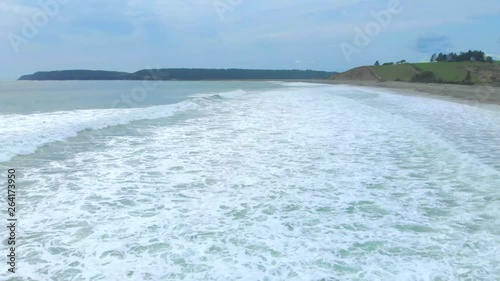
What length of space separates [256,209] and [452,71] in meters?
87.6

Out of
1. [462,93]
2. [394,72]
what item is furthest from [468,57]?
[462,93]

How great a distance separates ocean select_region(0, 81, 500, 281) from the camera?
4590 mm

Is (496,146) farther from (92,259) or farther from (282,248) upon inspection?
(92,259)

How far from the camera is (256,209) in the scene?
644cm

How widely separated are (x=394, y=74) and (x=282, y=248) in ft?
347

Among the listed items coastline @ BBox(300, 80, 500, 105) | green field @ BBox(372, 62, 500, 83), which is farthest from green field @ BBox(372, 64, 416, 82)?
coastline @ BBox(300, 80, 500, 105)

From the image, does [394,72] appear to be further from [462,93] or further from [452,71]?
[462,93]

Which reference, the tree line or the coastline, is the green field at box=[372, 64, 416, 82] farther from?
the coastline

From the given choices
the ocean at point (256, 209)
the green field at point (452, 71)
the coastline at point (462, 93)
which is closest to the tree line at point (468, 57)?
the green field at point (452, 71)

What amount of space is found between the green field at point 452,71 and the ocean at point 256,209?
66.0 meters

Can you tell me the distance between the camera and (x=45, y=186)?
25.4ft

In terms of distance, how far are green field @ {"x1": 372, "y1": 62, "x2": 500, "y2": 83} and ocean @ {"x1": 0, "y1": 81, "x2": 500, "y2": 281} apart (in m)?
66.0

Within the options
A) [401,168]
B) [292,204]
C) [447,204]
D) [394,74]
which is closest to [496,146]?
[401,168]

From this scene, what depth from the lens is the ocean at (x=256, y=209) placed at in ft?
15.1
